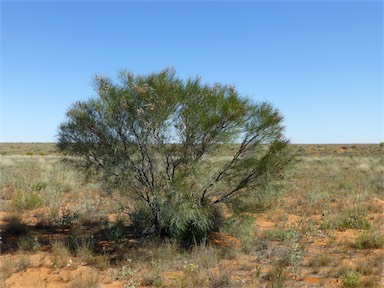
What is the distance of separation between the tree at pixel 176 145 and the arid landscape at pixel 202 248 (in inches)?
20.4

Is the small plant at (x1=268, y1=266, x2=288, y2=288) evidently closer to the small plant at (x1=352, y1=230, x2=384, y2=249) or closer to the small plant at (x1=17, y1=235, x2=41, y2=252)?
the small plant at (x1=352, y1=230, x2=384, y2=249)

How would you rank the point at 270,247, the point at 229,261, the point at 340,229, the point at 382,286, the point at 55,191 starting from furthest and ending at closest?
the point at 55,191 → the point at 340,229 → the point at 270,247 → the point at 229,261 → the point at 382,286

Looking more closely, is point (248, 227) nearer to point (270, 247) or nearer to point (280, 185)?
point (270, 247)

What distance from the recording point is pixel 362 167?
24.7m

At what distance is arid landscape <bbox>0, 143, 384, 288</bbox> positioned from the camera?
19.2 feet

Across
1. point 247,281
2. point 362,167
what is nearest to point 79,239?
point 247,281

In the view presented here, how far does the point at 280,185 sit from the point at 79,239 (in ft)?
14.4

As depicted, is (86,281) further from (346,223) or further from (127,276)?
(346,223)

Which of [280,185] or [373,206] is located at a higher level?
[280,185]

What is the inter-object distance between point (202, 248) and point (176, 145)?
2.01 metres

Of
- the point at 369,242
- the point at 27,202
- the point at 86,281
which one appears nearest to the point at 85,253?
the point at 86,281

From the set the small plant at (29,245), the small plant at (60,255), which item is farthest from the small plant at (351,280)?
the small plant at (29,245)

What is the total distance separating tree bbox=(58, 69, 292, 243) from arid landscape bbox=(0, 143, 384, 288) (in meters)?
0.52

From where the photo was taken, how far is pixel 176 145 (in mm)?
7270
